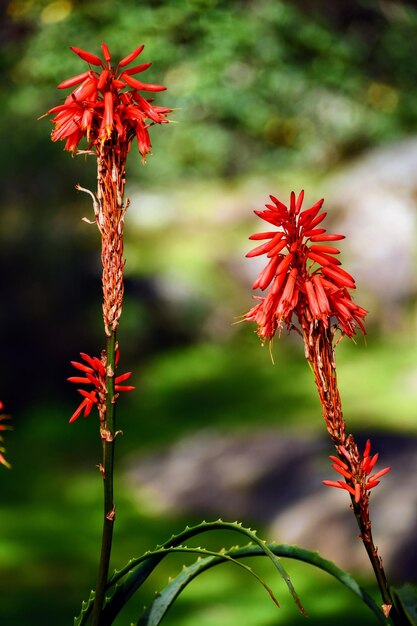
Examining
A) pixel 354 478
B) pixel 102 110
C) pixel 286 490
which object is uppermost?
pixel 286 490

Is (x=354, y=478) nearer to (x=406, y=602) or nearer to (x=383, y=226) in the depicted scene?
(x=406, y=602)

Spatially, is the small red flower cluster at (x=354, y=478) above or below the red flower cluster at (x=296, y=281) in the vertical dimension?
below

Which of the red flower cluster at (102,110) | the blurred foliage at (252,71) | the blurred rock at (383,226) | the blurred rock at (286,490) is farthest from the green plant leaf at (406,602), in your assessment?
the blurred foliage at (252,71)

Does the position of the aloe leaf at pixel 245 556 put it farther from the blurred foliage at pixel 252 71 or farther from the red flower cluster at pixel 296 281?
the blurred foliage at pixel 252 71

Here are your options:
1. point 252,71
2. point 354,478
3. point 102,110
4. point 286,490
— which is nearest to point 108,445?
point 354,478

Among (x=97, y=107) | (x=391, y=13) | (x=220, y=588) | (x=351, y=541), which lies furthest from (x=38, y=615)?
(x=391, y=13)

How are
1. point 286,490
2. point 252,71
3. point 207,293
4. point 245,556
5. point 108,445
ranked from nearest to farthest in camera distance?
point 108,445 → point 245,556 → point 286,490 → point 207,293 → point 252,71
